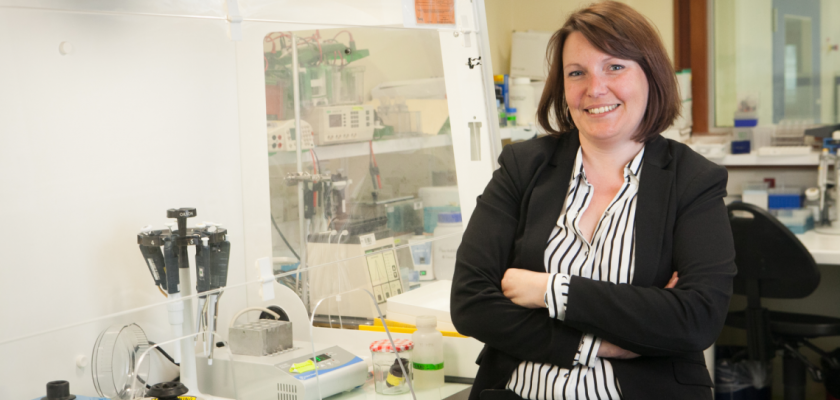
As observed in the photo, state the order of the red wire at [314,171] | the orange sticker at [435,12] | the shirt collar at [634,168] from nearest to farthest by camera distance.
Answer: the shirt collar at [634,168] → the red wire at [314,171] → the orange sticker at [435,12]

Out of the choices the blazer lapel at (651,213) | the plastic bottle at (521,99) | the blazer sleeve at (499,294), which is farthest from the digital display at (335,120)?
the plastic bottle at (521,99)

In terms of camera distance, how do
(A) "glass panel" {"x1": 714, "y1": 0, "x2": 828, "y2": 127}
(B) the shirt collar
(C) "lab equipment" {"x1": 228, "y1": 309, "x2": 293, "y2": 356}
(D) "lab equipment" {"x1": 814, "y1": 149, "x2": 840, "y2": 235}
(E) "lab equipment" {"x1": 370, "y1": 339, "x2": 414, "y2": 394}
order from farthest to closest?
1. (A) "glass panel" {"x1": 714, "y1": 0, "x2": 828, "y2": 127}
2. (D) "lab equipment" {"x1": 814, "y1": 149, "x2": 840, "y2": 235}
3. (E) "lab equipment" {"x1": 370, "y1": 339, "x2": 414, "y2": 394}
4. (C) "lab equipment" {"x1": 228, "y1": 309, "x2": 293, "y2": 356}
5. (B) the shirt collar

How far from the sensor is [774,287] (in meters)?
2.65

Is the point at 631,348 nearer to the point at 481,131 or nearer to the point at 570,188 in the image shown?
the point at 570,188

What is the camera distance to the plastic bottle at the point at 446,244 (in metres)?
1.82

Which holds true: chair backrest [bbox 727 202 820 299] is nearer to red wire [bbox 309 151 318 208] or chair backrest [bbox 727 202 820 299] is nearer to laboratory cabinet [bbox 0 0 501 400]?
laboratory cabinet [bbox 0 0 501 400]

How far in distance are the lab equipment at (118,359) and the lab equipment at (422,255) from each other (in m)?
0.72

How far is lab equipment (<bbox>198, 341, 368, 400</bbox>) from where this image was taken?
4.36ft

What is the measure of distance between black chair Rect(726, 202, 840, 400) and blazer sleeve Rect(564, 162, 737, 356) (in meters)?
1.56

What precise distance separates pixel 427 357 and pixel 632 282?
580mm

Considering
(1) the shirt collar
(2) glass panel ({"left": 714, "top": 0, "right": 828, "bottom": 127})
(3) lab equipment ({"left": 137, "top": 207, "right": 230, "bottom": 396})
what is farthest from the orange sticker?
(2) glass panel ({"left": 714, "top": 0, "right": 828, "bottom": 127})

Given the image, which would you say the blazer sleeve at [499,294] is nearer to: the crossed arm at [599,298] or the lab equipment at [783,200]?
the crossed arm at [599,298]

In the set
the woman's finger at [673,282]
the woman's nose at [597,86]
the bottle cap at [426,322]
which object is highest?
the woman's nose at [597,86]

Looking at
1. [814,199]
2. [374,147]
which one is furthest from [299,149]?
[814,199]
